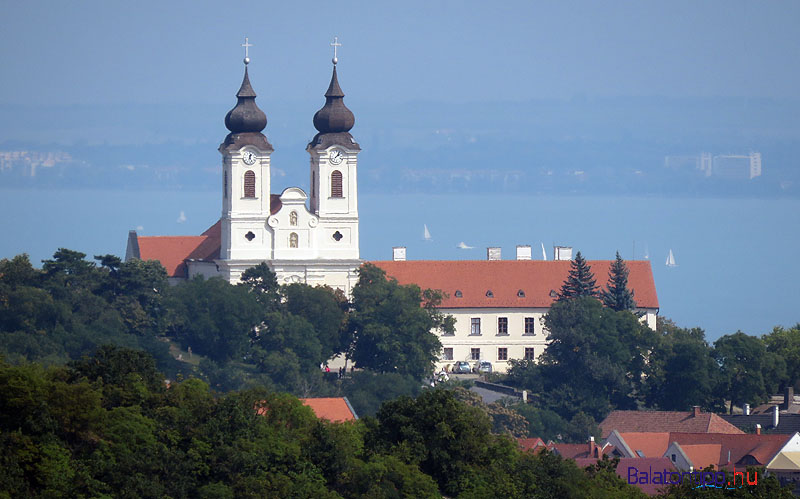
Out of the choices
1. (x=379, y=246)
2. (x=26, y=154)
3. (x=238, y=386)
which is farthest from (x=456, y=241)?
(x=238, y=386)

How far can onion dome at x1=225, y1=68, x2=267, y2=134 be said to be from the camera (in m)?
76.2

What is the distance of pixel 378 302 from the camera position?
7312 cm

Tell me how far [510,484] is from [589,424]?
26.4m

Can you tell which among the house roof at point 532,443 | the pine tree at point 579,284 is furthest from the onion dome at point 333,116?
the house roof at point 532,443

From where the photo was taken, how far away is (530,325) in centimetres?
7888

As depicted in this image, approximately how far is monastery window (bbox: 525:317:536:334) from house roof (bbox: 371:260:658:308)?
0.53 metres

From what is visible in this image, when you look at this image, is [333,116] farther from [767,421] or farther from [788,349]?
[767,421]

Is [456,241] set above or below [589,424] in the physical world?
above

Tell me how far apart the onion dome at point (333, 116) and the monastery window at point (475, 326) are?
26.9 ft

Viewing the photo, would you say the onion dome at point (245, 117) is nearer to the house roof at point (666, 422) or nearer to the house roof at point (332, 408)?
the house roof at point (666, 422)

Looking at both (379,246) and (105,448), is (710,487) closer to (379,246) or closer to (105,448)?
(105,448)

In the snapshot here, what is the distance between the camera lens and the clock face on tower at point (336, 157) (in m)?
76.6

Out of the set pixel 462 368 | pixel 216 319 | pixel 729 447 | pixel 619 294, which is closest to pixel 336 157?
pixel 216 319

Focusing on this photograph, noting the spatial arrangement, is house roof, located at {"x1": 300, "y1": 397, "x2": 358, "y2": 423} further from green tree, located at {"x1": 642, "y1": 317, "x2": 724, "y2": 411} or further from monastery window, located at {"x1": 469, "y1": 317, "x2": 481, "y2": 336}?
monastery window, located at {"x1": 469, "y1": 317, "x2": 481, "y2": 336}
